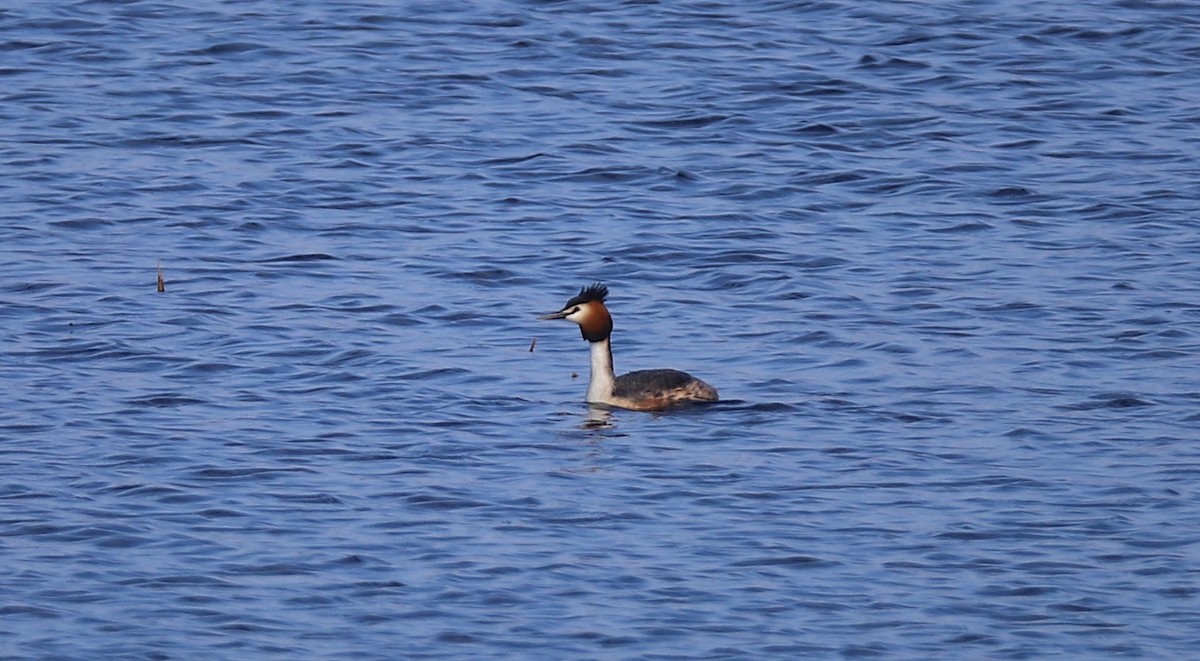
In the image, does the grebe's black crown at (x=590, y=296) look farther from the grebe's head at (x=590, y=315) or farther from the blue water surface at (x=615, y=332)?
the blue water surface at (x=615, y=332)

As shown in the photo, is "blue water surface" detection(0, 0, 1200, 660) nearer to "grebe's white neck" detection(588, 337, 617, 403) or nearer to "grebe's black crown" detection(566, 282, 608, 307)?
"grebe's white neck" detection(588, 337, 617, 403)

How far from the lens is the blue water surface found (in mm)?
10359

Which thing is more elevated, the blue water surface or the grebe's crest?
the grebe's crest

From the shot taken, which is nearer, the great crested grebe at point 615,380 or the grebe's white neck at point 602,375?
the great crested grebe at point 615,380

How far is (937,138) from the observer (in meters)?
22.0

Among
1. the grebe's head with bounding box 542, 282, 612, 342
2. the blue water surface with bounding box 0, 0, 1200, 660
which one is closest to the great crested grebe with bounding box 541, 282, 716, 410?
the grebe's head with bounding box 542, 282, 612, 342

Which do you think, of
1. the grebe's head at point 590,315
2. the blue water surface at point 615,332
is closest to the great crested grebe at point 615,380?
the grebe's head at point 590,315

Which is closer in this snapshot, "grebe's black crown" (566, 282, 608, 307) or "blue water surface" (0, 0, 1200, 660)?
"blue water surface" (0, 0, 1200, 660)

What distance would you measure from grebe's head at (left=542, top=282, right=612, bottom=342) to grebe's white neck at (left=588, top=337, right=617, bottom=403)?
0.07 metres

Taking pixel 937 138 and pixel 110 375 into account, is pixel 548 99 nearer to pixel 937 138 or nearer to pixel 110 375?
pixel 937 138

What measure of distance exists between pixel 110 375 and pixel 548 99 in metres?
10.2

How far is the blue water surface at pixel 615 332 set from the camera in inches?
408

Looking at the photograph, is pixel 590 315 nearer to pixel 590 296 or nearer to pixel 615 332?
pixel 590 296

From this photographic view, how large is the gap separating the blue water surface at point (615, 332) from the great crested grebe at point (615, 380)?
8.9 inches
